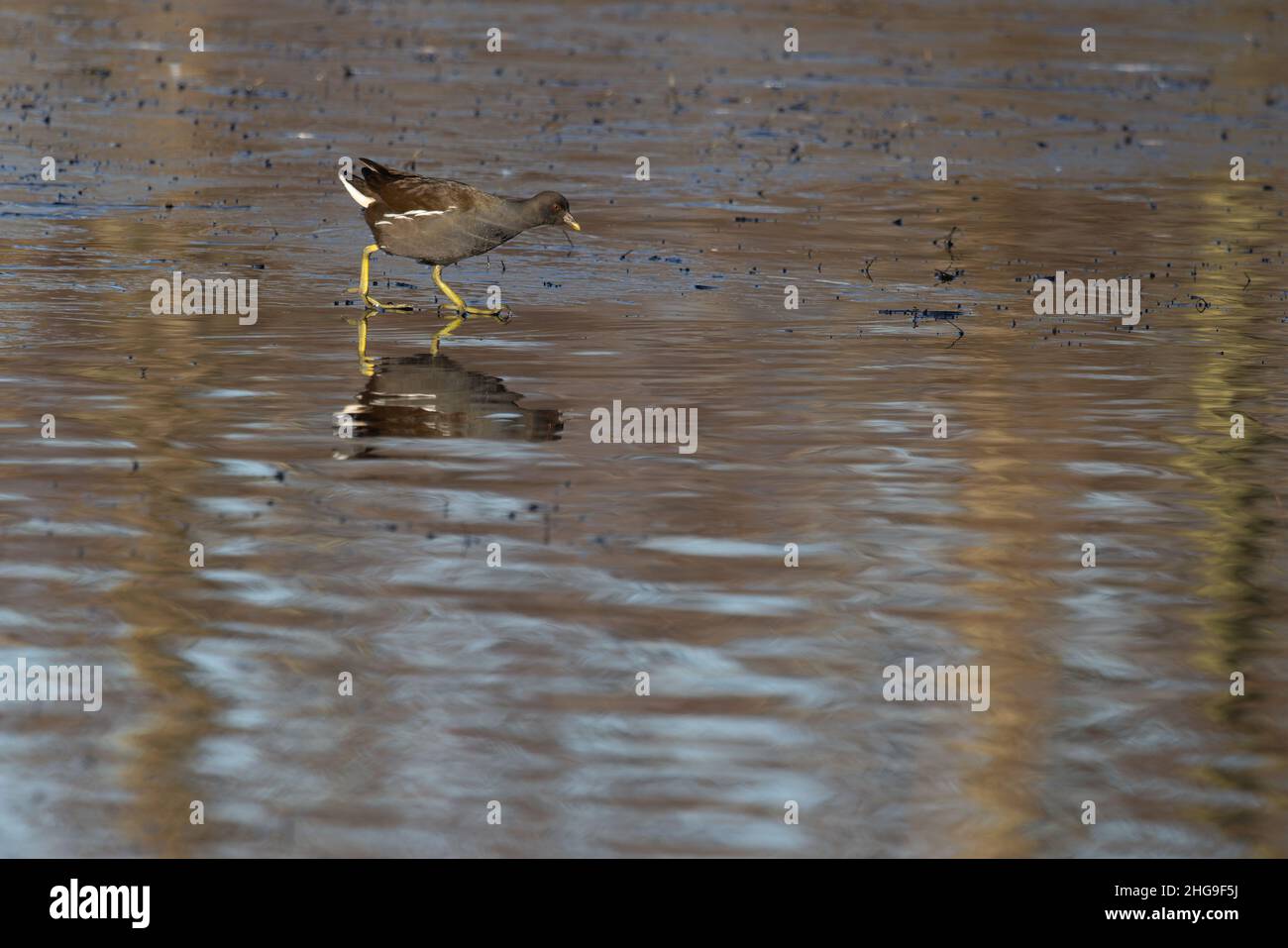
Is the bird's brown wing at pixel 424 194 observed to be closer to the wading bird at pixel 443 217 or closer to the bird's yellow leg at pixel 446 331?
the wading bird at pixel 443 217

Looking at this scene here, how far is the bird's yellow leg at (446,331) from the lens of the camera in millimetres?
15484

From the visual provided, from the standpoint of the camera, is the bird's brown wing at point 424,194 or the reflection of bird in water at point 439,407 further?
the bird's brown wing at point 424,194

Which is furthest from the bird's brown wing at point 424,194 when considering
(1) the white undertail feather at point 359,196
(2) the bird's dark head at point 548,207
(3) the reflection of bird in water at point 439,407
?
(3) the reflection of bird in water at point 439,407

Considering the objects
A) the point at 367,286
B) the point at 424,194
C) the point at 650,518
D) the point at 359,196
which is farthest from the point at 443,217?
the point at 650,518

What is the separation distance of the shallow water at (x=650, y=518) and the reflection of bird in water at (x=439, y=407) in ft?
0.15

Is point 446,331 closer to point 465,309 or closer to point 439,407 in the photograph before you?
point 465,309

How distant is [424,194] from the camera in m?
16.3

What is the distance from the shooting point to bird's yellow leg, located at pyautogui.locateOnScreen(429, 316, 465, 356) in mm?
15484

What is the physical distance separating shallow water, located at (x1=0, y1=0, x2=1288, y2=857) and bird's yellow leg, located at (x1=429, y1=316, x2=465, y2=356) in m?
0.15

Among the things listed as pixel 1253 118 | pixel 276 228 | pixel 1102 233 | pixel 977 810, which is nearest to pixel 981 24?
pixel 1253 118

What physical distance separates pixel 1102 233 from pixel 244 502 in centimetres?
1242

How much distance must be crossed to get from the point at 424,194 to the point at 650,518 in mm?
5523

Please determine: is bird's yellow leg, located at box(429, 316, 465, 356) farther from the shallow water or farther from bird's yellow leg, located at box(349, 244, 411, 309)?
bird's yellow leg, located at box(349, 244, 411, 309)
